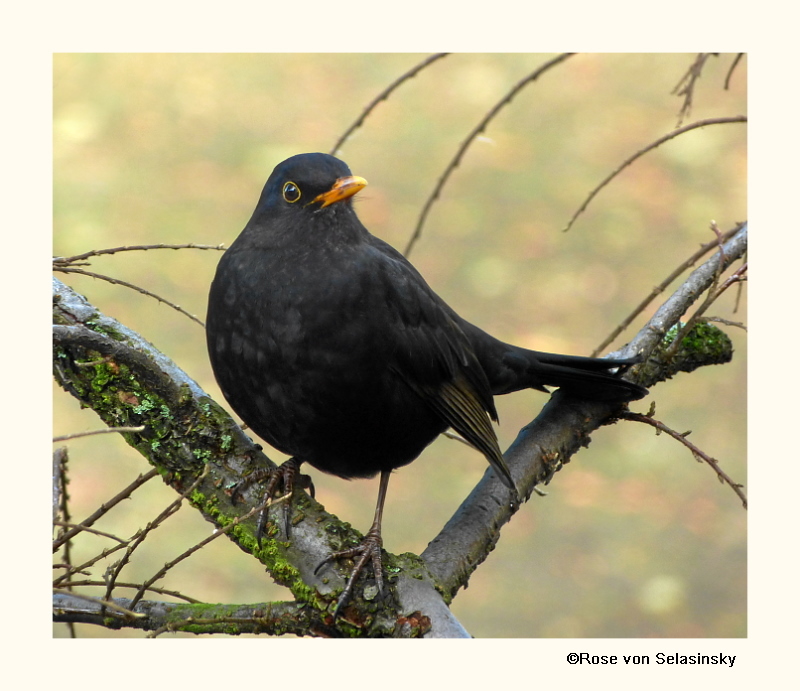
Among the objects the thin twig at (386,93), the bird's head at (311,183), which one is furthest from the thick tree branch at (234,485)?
the thin twig at (386,93)

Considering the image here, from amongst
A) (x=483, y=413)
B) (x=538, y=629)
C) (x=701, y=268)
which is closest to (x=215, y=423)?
(x=483, y=413)

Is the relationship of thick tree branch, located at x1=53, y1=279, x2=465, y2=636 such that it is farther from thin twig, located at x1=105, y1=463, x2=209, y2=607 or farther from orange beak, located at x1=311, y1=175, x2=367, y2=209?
orange beak, located at x1=311, y1=175, x2=367, y2=209

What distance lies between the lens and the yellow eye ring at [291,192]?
8.78ft

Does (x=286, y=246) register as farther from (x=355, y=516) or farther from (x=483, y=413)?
(x=355, y=516)

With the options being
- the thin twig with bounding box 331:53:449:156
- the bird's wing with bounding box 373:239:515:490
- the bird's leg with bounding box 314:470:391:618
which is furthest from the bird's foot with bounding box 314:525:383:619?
the thin twig with bounding box 331:53:449:156

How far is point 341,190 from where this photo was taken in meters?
2.61

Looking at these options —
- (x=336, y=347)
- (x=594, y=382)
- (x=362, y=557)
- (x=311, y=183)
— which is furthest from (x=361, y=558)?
(x=311, y=183)

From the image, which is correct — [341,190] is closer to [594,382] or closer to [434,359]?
[434,359]

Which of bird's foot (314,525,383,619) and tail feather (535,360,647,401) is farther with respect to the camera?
tail feather (535,360,647,401)

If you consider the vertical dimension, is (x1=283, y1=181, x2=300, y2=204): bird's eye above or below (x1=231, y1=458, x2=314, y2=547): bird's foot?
above

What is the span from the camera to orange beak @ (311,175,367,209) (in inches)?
102

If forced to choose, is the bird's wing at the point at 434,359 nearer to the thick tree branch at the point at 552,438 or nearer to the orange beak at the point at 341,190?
the thick tree branch at the point at 552,438

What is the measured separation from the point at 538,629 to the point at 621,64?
476 centimetres

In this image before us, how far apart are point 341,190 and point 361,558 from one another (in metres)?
1.08
